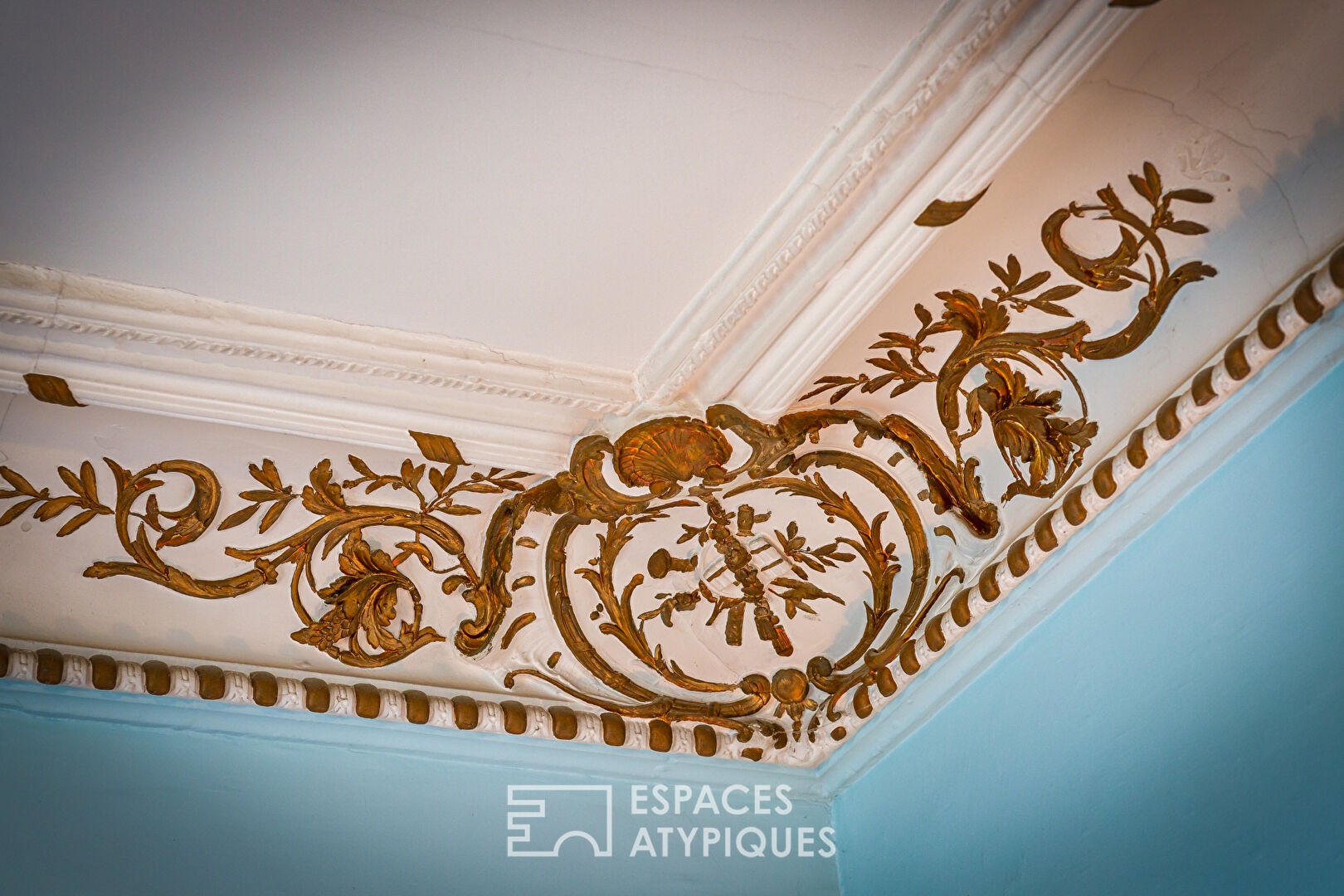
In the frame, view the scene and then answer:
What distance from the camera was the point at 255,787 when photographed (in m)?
2.15

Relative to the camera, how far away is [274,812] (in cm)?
213

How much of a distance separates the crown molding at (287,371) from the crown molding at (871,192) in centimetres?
19

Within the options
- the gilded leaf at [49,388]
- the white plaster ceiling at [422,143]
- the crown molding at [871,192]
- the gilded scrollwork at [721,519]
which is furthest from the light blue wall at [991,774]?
the white plaster ceiling at [422,143]

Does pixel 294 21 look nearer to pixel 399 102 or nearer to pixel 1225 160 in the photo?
pixel 399 102

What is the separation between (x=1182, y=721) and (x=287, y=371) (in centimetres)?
147

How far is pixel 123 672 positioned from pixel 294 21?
1.14m

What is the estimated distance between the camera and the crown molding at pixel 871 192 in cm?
166

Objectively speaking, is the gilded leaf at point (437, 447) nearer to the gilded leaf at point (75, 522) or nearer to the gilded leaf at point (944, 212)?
the gilded leaf at point (75, 522)

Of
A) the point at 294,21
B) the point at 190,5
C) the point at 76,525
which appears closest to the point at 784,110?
the point at 294,21

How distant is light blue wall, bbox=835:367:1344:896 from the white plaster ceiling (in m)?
0.84

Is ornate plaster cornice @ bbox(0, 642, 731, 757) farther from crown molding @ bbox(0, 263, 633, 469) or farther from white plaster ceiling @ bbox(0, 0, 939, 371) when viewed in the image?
white plaster ceiling @ bbox(0, 0, 939, 371)

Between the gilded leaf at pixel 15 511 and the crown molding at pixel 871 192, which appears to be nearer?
the crown molding at pixel 871 192

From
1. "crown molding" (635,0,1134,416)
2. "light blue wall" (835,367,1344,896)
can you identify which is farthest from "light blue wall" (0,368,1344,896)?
"crown molding" (635,0,1134,416)

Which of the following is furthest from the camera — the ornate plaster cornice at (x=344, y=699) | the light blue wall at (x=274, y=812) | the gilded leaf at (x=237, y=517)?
the gilded leaf at (x=237, y=517)
